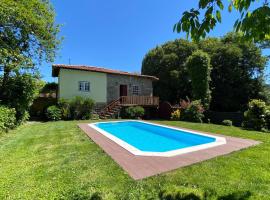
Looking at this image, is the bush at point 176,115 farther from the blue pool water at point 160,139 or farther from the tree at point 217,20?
the tree at point 217,20

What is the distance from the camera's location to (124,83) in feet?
69.6

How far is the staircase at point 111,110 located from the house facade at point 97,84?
109 cm

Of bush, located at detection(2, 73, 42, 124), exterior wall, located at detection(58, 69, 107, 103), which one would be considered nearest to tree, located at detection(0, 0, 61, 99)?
bush, located at detection(2, 73, 42, 124)

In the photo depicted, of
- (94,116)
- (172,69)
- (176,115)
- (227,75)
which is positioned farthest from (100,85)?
(227,75)

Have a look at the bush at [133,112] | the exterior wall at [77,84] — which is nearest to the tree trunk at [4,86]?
the exterior wall at [77,84]

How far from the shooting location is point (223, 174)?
420cm

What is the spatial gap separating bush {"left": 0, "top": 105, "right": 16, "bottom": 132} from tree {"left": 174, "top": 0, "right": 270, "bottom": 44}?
8943 millimetres

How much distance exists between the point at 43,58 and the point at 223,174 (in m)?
17.3

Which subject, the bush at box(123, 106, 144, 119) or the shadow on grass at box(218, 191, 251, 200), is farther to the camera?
the bush at box(123, 106, 144, 119)

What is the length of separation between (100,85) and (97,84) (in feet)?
1.04

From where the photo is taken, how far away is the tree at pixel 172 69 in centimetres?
2503

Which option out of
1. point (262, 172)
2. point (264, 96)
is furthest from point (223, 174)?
point (264, 96)

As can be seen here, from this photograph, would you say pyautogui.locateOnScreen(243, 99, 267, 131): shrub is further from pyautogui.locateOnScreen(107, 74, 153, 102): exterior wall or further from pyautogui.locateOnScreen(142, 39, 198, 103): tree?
pyautogui.locateOnScreen(142, 39, 198, 103): tree

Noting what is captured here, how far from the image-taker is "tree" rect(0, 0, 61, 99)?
1204 centimetres
